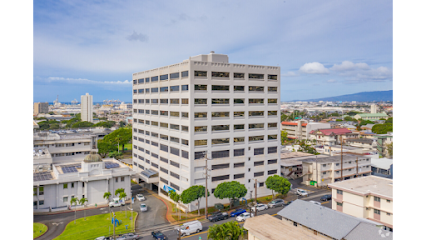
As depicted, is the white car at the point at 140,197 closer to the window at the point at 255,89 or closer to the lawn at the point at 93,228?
the lawn at the point at 93,228

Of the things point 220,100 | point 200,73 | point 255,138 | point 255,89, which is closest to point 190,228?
point 255,138

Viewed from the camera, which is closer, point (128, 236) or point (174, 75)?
point (128, 236)

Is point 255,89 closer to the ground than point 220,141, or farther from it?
farther from it

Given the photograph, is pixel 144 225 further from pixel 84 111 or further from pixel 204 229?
pixel 84 111

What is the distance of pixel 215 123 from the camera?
30.3 metres

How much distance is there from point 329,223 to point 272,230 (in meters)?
4.39

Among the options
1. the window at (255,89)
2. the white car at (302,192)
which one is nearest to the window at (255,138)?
the window at (255,89)

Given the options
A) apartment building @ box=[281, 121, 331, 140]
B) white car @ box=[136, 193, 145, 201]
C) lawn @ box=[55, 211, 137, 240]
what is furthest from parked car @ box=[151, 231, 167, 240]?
apartment building @ box=[281, 121, 331, 140]

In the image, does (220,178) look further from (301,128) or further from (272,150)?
(301,128)

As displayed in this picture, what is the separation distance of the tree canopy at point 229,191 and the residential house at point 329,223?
692cm

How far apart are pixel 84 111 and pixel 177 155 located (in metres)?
122

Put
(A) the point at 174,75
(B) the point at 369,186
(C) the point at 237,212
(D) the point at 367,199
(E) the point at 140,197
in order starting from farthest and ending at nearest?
1. (E) the point at 140,197
2. (A) the point at 174,75
3. (C) the point at 237,212
4. (B) the point at 369,186
5. (D) the point at 367,199

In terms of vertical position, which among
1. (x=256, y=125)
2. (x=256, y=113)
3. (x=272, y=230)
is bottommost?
(x=272, y=230)

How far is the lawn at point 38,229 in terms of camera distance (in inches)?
914
